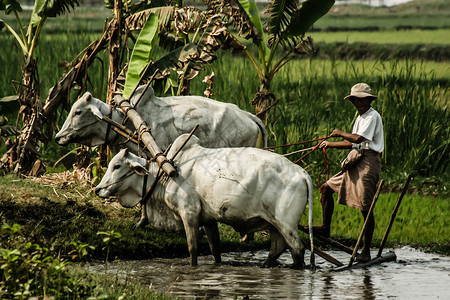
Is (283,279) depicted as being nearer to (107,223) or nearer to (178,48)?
(107,223)

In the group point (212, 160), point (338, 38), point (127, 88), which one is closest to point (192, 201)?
point (212, 160)

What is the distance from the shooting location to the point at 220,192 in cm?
687

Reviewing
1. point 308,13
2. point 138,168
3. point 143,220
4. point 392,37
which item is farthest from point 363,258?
A: point 392,37

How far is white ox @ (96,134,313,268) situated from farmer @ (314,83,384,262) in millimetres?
663

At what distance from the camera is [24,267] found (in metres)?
5.10

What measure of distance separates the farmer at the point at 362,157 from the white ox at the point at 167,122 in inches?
45.1

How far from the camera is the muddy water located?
626 cm

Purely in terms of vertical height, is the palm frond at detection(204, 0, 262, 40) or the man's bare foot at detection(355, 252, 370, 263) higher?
the palm frond at detection(204, 0, 262, 40)

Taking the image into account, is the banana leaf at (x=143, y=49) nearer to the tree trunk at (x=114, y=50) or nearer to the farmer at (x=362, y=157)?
the tree trunk at (x=114, y=50)

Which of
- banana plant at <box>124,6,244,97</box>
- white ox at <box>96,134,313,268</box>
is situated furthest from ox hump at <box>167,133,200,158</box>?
banana plant at <box>124,6,244,97</box>

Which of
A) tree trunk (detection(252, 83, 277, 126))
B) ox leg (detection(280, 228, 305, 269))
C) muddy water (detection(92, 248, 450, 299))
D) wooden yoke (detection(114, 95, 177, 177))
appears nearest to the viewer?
muddy water (detection(92, 248, 450, 299))

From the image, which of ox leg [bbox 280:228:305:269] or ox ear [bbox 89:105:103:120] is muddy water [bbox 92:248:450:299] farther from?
ox ear [bbox 89:105:103:120]

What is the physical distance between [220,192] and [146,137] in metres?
0.98

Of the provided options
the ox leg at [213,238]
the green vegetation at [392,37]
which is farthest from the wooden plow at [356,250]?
the green vegetation at [392,37]
